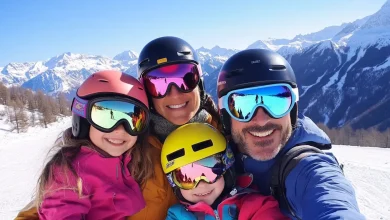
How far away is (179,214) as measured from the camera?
3113 millimetres

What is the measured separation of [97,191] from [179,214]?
2.83ft

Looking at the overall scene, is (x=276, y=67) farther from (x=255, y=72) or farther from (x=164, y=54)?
(x=164, y=54)

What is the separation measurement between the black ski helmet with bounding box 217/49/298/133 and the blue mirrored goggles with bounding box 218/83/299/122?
6 centimetres

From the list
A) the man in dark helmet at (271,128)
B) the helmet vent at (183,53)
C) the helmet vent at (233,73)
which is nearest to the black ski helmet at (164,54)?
the helmet vent at (183,53)

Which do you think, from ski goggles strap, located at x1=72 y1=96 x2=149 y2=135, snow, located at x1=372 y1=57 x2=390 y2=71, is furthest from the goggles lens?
snow, located at x1=372 y1=57 x2=390 y2=71

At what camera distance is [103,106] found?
10.0 ft

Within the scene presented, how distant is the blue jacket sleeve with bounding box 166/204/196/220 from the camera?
10.2ft

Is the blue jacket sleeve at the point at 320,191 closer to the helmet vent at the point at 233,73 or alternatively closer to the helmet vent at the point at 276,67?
the helmet vent at the point at 276,67

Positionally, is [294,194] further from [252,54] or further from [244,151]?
[252,54]

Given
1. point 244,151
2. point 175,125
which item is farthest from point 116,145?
point 244,151

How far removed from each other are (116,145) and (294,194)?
177 centimetres

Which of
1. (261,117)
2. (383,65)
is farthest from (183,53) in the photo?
(383,65)

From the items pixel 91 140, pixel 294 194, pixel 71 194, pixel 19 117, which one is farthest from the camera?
pixel 19 117

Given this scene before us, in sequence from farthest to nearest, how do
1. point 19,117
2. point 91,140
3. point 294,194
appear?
point 19,117
point 91,140
point 294,194
